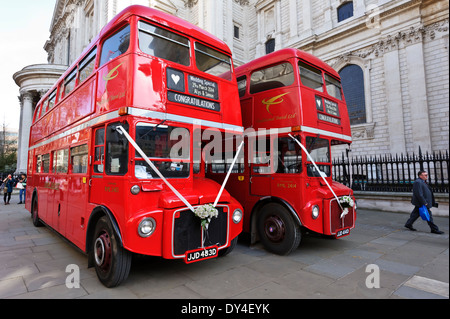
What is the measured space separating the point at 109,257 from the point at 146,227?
861mm

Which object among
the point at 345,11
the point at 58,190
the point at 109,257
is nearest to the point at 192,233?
the point at 109,257

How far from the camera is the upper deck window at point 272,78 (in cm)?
557

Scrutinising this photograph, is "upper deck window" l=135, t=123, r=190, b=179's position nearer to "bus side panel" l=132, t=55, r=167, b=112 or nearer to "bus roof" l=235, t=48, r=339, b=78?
"bus side panel" l=132, t=55, r=167, b=112

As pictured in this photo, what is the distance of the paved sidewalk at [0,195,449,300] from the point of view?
11.5ft

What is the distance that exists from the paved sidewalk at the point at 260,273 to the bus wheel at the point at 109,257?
16cm

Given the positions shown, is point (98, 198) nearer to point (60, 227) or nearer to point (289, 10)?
point (60, 227)

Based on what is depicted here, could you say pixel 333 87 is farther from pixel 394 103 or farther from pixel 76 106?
pixel 394 103

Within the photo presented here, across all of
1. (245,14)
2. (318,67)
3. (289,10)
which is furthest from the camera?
(245,14)

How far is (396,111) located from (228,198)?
654 inches

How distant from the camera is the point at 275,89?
5746mm

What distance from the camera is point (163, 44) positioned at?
162 inches

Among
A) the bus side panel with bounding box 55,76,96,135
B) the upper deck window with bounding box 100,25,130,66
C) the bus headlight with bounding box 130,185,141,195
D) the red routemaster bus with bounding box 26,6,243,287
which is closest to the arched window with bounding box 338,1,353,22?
the red routemaster bus with bounding box 26,6,243,287

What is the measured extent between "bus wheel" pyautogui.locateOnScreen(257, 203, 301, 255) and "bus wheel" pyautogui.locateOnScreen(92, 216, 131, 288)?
9.74ft
